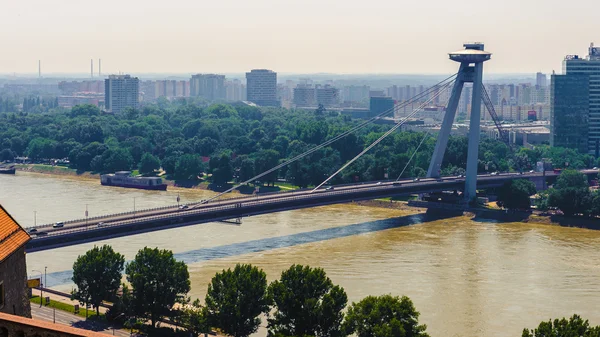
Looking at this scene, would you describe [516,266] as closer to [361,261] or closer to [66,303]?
[361,261]

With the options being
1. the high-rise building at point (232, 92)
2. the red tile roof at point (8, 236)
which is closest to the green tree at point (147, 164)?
the red tile roof at point (8, 236)

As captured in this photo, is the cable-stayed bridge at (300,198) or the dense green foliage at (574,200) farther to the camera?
the dense green foliage at (574,200)

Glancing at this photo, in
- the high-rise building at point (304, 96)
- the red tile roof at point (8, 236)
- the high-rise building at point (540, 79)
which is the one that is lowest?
Result: the red tile roof at point (8, 236)

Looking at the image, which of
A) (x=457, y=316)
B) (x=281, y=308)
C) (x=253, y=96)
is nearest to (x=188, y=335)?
(x=281, y=308)

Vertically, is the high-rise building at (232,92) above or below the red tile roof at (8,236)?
above

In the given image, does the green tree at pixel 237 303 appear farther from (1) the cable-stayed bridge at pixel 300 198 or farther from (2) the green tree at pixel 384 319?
(1) the cable-stayed bridge at pixel 300 198
